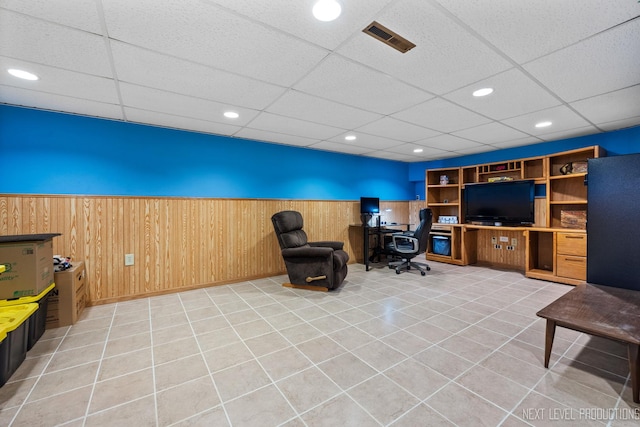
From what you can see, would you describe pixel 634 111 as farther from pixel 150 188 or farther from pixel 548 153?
pixel 150 188

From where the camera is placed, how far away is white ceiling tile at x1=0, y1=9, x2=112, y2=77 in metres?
1.62

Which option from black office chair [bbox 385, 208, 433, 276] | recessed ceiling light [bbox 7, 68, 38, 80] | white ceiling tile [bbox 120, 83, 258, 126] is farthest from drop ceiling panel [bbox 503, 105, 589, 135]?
recessed ceiling light [bbox 7, 68, 38, 80]

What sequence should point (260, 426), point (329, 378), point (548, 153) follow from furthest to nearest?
point (548, 153)
point (329, 378)
point (260, 426)

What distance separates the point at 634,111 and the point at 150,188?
6139 mm

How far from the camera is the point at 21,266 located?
215 centimetres

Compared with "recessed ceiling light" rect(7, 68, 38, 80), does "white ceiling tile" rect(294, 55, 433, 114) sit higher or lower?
higher

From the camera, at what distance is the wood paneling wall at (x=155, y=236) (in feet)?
9.89

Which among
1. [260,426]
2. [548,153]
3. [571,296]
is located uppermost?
[548,153]

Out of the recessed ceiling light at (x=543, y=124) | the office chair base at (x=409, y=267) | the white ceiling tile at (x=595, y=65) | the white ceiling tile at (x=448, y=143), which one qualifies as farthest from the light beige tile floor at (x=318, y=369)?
the white ceiling tile at (x=448, y=143)

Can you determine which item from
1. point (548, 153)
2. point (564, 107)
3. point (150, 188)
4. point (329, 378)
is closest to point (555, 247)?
point (548, 153)

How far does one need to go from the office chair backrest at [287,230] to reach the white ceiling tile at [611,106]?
3.72 m

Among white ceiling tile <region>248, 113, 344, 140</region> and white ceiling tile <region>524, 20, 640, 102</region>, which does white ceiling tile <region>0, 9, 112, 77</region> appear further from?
white ceiling tile <region>524, 20, 640, 102</region>

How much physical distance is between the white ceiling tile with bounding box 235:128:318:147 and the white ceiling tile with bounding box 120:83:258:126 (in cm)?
54

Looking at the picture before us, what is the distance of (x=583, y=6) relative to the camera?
4.85ft
